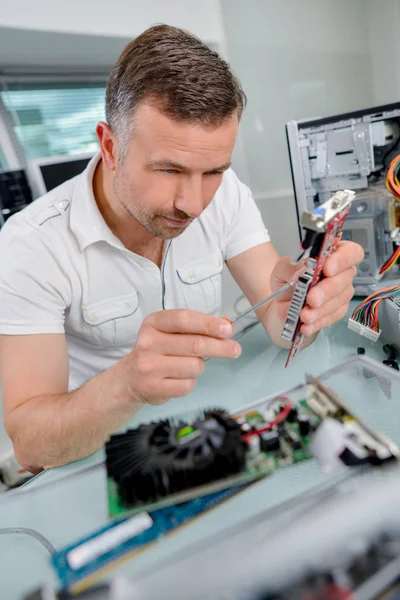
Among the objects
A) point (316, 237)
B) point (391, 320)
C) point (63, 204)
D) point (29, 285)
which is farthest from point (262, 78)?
point (316, 237)

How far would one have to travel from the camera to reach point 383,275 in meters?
1.37

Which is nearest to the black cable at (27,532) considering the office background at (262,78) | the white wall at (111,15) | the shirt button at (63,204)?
the shirt button at (63,204)

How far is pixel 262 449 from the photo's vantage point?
1.69 ft

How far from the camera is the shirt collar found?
99 centimetres

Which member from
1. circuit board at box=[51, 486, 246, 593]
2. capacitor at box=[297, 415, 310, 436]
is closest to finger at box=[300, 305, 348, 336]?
capacitor at box=[297, 415, 310, 436]

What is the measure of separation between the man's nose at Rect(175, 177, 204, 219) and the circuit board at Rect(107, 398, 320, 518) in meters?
0.43

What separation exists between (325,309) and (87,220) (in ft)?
1.90

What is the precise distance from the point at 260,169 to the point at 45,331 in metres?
1.45

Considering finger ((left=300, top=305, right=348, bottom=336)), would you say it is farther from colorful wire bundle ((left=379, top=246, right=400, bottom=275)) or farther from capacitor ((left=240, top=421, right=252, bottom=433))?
colorful wire bundle ((left=379, top=246, right=400, bottom=275))

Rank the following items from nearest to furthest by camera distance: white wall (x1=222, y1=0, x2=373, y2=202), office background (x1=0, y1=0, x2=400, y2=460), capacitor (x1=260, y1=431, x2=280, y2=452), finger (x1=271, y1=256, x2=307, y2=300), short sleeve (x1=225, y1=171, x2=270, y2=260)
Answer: capacitor (x1=260, y1=431, x2=280, y2=452) → finger (x1=271, y1=256, x2=307, y2=300) → short sleeve (x1=225, y1=171, x2=270, y2=260) → office background (x1=0, y1=0, x2=400, y2=460) → white wall (x1=222, y1=0, x2=373, y2=202)

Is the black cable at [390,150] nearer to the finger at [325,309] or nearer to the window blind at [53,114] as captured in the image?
the finger at [325,309]

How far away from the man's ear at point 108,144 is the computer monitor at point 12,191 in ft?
2.20

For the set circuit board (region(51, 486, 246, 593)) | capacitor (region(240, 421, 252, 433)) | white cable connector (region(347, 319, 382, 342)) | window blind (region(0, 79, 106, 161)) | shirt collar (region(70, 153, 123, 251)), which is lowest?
white cable connector (region(347, 319, 382, 342))

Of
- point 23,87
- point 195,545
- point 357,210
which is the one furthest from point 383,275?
point 23,87
